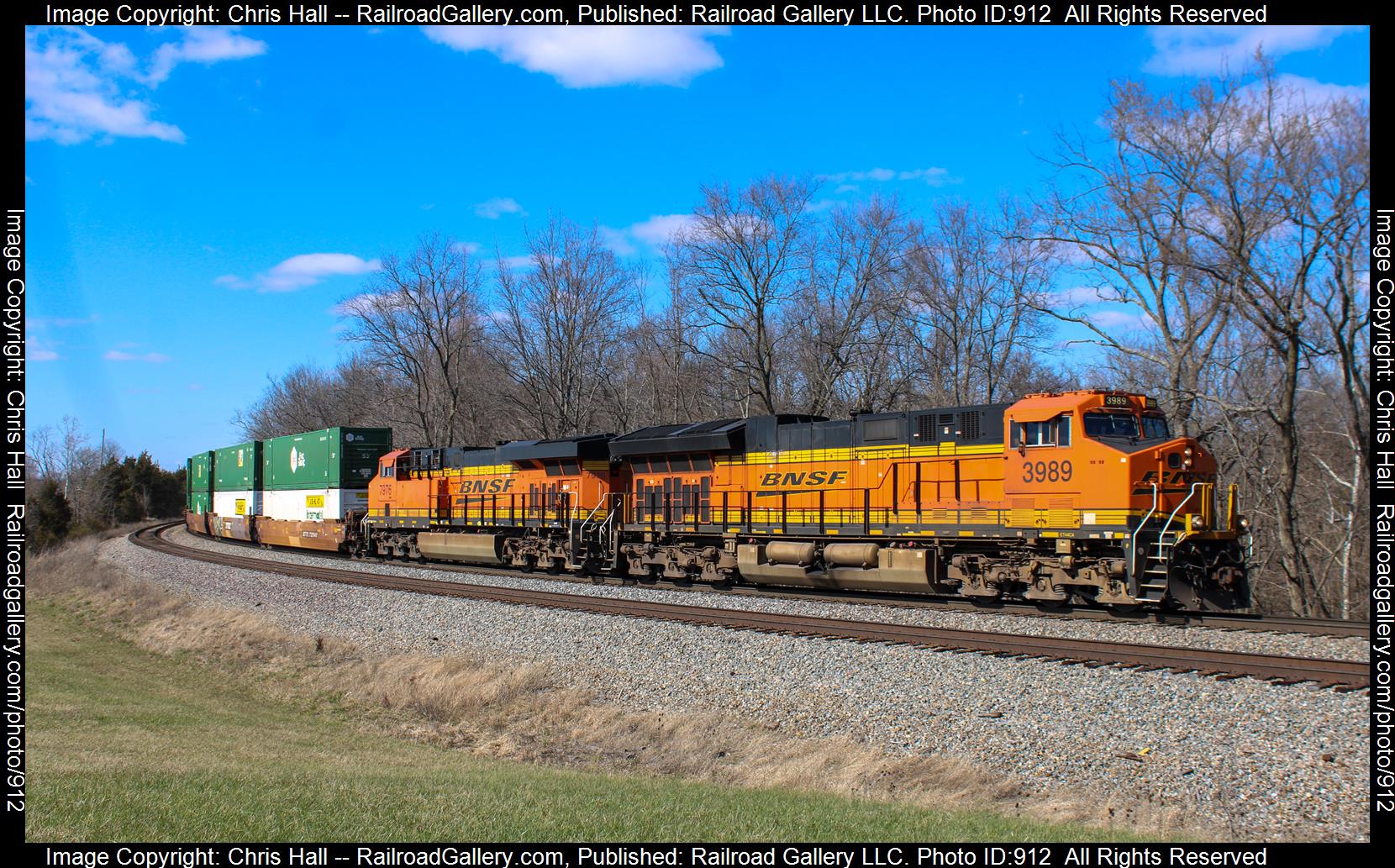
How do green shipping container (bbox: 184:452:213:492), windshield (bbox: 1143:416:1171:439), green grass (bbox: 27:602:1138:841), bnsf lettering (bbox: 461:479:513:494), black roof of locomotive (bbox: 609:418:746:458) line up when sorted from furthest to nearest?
green shipping container (bbox: 184:452:213:492), bnsf lettering (bbox: 461:479:513:494), black roof of locomotive (bbox: 609:418:746:458), windshield (bbox: 1143:416:1171:439), green grass (bbox: 27:602:1138:841)

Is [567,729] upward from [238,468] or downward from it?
downward

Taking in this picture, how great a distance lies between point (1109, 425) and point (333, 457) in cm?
2591

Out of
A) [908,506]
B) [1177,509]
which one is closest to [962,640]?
[1177,509]

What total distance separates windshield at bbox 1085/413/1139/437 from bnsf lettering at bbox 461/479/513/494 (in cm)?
1579

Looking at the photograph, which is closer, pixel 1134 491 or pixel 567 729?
pixel 567 729

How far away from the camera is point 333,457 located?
31.8m

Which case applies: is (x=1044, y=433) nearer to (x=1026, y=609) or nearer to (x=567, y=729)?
(x=1026, y=609)

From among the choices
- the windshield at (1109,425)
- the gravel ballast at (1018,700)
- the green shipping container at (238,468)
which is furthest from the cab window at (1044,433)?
the green shipping container at (238,468)

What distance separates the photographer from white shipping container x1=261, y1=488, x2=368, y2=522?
1243 inches

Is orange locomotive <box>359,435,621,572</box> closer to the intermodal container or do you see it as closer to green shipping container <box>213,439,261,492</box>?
the intermodal container

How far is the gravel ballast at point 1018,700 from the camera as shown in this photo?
7.22 m

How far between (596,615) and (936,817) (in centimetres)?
A: 996

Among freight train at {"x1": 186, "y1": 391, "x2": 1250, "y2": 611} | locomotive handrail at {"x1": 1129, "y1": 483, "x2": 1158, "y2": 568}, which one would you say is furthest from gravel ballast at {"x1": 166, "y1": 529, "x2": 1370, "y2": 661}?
locomotive handrail at {"x1": 1129, "y1": 483, "x2": 1158, "y2": 568}

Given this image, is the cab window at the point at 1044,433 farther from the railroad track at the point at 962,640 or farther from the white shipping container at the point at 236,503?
the white shipping container at the point at 236,503
